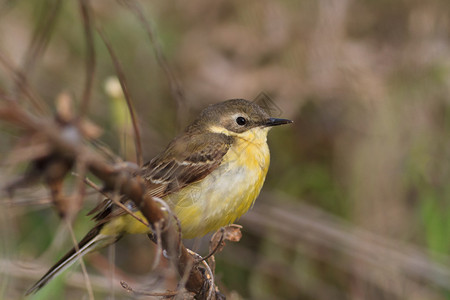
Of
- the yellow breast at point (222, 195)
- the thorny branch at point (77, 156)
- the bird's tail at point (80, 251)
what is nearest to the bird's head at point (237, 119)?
the yellow breast at point (222, 195)

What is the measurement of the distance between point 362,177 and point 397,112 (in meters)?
0.78

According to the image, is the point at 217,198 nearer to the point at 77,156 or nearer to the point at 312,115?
the point at 77,156

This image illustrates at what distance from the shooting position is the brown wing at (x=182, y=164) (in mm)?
4070

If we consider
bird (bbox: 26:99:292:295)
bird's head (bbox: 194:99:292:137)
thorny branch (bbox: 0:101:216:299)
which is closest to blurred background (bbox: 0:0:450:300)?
bird's head (bbox: 194:99:292:137)

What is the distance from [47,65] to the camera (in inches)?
292

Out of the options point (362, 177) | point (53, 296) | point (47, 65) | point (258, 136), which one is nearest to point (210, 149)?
point (258, 136)

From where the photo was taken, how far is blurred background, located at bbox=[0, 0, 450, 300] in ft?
21.4

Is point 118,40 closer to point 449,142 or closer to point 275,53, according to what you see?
point 275,53

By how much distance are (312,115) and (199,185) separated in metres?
3.33

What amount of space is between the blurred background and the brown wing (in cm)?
195

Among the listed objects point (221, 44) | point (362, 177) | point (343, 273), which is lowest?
point (343, 273)

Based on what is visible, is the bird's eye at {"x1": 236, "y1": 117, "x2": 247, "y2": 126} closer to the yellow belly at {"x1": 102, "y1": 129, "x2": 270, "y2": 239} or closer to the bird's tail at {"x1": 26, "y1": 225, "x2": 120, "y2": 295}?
the yellow belly at {"x1": 102, "y1": 129, "x2": 270, "y2": 239}

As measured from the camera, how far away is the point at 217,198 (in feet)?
13.0

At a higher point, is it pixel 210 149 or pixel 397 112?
pixel 210 149
